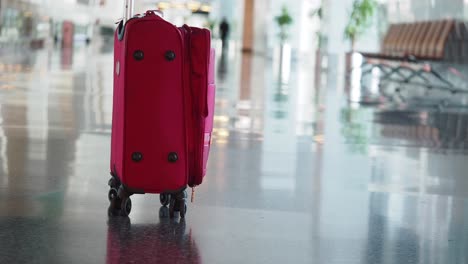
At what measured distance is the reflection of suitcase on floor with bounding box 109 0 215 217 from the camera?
4059 mm

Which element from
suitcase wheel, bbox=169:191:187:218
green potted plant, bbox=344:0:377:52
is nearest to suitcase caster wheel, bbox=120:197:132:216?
suitcase wheel, bbox=169:191:187:218

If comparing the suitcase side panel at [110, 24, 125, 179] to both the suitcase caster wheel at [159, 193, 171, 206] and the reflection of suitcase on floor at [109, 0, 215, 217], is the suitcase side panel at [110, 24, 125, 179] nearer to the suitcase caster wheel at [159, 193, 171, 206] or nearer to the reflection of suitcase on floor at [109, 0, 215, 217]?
the reflection of suitcase on floor at [109, 0, 215, 217]

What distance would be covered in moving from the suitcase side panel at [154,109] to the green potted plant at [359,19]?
20231mm

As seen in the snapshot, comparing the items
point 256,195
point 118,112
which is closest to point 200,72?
point 118,112

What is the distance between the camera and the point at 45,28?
3322 cm

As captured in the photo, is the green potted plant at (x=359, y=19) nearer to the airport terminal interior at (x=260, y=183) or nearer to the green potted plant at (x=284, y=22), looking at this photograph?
the airport terminal interior at (x=260, y=183)

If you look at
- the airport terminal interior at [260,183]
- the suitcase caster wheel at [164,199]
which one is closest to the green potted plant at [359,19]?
the airport terminal interior at [260,183]

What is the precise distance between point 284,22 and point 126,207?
36.8 meters

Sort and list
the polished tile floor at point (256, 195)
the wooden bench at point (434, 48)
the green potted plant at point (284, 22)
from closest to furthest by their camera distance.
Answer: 1. the polished tile floor at point (256, 195)
2. the wooden bench at point (434, 48)
3. the green potted plant at point (284, 22)

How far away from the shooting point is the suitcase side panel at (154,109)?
4055 millimetres

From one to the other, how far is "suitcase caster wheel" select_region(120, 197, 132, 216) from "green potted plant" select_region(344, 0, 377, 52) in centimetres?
2018

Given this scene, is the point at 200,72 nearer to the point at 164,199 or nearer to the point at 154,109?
the point at 154,109

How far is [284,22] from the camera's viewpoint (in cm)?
4062

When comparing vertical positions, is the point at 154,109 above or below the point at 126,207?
above
